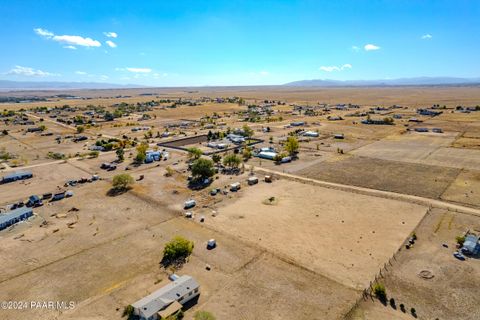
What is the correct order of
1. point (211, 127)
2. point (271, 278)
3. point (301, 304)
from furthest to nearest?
1. point (211, 127)
2. point (271, 278)
3. point (301, 304)

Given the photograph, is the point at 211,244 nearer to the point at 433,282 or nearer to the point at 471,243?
the point at 433,282

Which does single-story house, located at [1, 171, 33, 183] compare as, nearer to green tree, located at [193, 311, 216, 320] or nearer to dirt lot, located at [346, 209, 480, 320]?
green tree, located at [193, 311, 216, 320]

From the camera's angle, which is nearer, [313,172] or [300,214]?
[300,214]

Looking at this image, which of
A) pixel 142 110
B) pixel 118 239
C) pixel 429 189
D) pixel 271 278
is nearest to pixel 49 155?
pixel 118 239

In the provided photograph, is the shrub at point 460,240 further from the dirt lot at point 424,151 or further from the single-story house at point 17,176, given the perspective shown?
the single-story house at point 17,176

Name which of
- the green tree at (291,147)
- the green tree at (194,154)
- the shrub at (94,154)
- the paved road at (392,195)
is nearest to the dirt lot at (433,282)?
the paved road at (392,195)

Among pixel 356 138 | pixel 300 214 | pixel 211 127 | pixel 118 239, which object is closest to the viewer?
pixel 118 239

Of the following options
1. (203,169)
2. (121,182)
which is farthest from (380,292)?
(121,182)

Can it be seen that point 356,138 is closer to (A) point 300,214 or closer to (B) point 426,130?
(B) point 426,130
